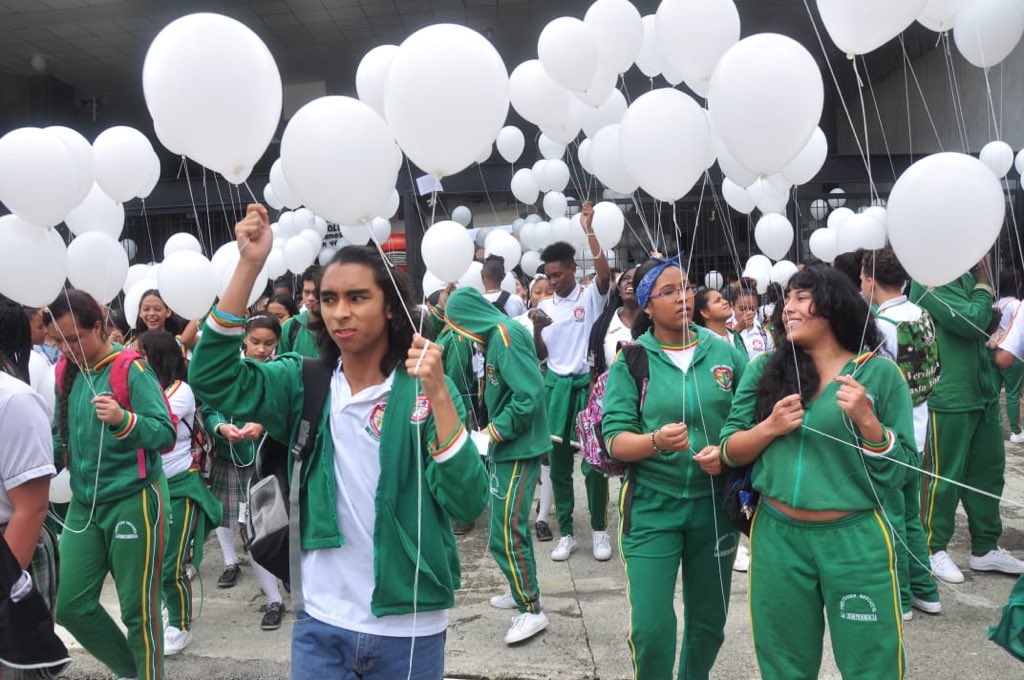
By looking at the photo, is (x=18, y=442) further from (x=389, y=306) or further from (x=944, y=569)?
(x=944, y=569)

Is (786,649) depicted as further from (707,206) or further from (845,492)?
(707,206)

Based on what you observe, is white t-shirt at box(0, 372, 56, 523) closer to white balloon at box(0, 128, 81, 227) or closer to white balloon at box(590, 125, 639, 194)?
white balloon at box(0, 128, 81, 227)

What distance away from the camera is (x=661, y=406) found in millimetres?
3168

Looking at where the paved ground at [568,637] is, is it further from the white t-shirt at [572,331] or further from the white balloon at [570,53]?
the white balloon at [570,53]

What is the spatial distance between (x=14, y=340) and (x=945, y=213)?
300 cm

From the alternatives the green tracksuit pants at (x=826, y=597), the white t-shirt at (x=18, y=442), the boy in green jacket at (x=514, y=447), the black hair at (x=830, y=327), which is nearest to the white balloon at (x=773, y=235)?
the boy in green jacket at (x=514, y=447)

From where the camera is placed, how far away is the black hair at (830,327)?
2.79 meters

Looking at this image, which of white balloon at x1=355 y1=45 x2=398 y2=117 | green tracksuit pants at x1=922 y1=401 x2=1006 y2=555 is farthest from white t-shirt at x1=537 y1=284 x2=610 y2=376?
green tracksuit pants at x1=922 y1=401 x2=1006 y2=555

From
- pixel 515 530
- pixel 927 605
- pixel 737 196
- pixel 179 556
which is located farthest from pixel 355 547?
pixel 737 196

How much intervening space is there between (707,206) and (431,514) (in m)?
13.3

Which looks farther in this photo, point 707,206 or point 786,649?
point 707,206

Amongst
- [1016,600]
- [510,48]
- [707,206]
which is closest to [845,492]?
[1016,600]

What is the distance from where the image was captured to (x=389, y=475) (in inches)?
85.0

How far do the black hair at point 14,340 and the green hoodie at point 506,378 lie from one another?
207 centimetres
